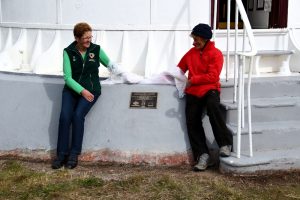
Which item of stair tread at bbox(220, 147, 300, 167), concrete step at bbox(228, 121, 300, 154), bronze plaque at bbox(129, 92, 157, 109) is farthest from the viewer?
bronze plaque at bbox(129, 92, 157, 109)

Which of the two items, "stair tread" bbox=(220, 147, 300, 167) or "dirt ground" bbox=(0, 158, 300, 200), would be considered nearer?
"dirt ground" bbox=(0, 158, 300, 200)

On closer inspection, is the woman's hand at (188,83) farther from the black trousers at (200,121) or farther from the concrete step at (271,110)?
the concrete step at (271,110)

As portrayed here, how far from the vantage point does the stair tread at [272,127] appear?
551cm

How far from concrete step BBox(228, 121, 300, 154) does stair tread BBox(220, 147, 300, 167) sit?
105mm

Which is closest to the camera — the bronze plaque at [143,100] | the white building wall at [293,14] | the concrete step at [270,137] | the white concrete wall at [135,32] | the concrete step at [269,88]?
the concrete step at [270,137]

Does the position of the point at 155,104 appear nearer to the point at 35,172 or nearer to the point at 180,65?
the point at 180,65

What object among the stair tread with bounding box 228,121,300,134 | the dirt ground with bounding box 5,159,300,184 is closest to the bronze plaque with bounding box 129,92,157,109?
the dirt ground with bounding box 5,159,300,184

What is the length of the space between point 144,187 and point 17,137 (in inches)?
78.6

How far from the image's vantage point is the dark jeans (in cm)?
552

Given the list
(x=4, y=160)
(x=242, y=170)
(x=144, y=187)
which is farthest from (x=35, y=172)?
(x=242, y=170)

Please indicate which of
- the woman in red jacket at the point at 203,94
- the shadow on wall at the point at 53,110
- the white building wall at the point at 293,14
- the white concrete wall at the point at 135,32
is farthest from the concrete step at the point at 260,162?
the white building wall at the point at 293,14

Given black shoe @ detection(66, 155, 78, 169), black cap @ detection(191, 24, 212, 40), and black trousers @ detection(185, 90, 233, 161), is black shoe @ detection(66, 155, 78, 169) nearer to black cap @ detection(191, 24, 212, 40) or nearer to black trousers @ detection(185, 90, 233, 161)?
black trousers @ detection(185, 90, 233, 161)

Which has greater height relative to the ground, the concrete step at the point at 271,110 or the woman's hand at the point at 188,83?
the woman's hand at the point at 188,83

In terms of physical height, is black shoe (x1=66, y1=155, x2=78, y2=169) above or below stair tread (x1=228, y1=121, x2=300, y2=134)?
below
